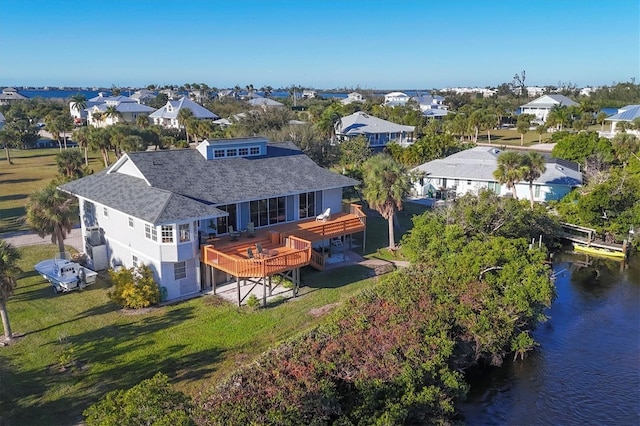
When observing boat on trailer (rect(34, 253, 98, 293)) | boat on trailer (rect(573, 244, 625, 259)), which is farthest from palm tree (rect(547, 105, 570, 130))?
boat on trailer (rect(34, 253, 98, 293))

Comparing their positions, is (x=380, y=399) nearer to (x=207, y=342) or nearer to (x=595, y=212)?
(x=207, y=342)

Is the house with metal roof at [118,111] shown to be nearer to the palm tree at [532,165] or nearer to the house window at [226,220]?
the house window at [226,220]

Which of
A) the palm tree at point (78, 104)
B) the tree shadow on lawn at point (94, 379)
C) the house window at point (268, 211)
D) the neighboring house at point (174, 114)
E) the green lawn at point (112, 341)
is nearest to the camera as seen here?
the tree shadow on lawn at point (94, 379)

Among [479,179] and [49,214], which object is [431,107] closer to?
[479,179]

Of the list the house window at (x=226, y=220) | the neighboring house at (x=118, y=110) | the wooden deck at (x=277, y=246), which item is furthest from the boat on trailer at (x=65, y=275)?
the neighboring house at (x=118, y=110)

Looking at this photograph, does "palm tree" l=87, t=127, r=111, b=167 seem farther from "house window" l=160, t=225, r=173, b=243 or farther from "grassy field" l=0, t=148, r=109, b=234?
"house window" l=160, t=225, r=173, b=243

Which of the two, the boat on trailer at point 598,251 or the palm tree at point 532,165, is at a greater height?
the palm tree at point 532,165
